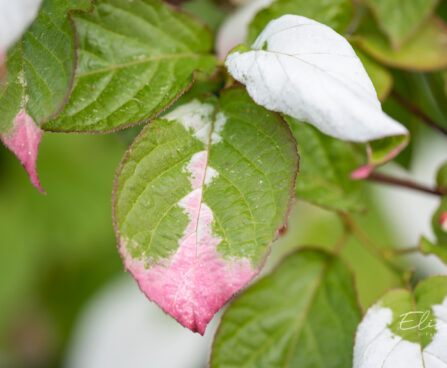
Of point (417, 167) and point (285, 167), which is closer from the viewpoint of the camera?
point (285, 167)

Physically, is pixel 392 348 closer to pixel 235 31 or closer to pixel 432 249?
pixel 432 249

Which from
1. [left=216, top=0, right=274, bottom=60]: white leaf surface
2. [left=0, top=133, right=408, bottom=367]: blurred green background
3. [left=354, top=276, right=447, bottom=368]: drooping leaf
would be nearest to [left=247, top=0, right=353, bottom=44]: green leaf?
[left=216, top=0, right=274, bottom=60]: white leaf surface

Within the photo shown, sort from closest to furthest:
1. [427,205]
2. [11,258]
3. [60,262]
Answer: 1. [11,258]
2. [60,262]
3. [427,205]

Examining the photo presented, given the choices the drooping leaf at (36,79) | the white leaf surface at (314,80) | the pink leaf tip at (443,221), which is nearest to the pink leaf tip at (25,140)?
the drooping leaf at (36,79)

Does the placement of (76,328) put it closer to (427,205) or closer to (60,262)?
(60,262)

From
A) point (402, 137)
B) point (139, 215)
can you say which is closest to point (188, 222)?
point (139, 215)

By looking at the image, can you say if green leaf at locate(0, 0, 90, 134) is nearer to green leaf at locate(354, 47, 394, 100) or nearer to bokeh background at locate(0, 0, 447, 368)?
green leaf at locate(354, 47, 394, 100)

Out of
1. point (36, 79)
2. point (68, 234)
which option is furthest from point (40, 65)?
point (68, 234)
